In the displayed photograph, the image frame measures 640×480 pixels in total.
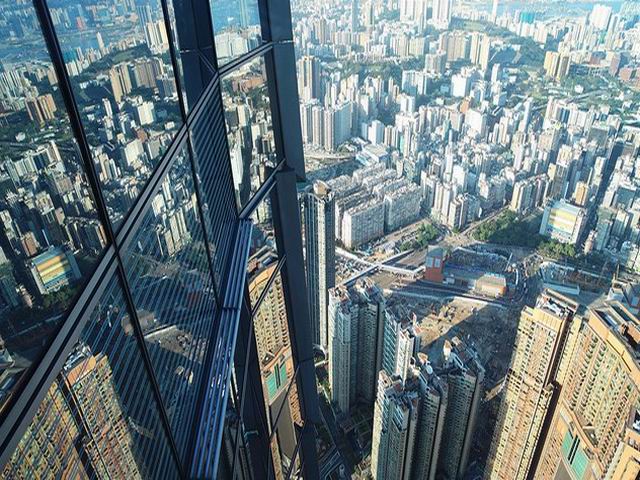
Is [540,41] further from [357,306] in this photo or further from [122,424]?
[122,424]

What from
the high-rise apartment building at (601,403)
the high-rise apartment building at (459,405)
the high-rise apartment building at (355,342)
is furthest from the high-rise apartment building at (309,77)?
the high-rise apartment building at (601,403)

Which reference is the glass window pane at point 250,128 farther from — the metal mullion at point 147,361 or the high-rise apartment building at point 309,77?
the high-rise apartment building at point 309,77

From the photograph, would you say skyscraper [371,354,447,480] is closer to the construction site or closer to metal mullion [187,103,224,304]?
the construction site

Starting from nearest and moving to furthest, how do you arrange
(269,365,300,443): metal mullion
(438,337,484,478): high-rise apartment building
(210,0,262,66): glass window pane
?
1. (210,0,262,66): glass window pane
2. (269,365,300,443): metal mullion
3. (438,337,484,478): high-rise apartment building

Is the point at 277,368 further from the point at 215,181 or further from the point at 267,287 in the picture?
the point at 215,181

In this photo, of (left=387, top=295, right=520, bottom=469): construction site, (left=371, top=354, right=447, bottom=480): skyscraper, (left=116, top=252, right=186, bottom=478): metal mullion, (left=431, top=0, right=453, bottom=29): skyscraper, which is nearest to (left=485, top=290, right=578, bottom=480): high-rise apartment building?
(left=371, top=354, right=447, bottom=480): skyscraper

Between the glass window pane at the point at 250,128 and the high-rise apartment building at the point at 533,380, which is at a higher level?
the glass window pane at the point at 250,128
